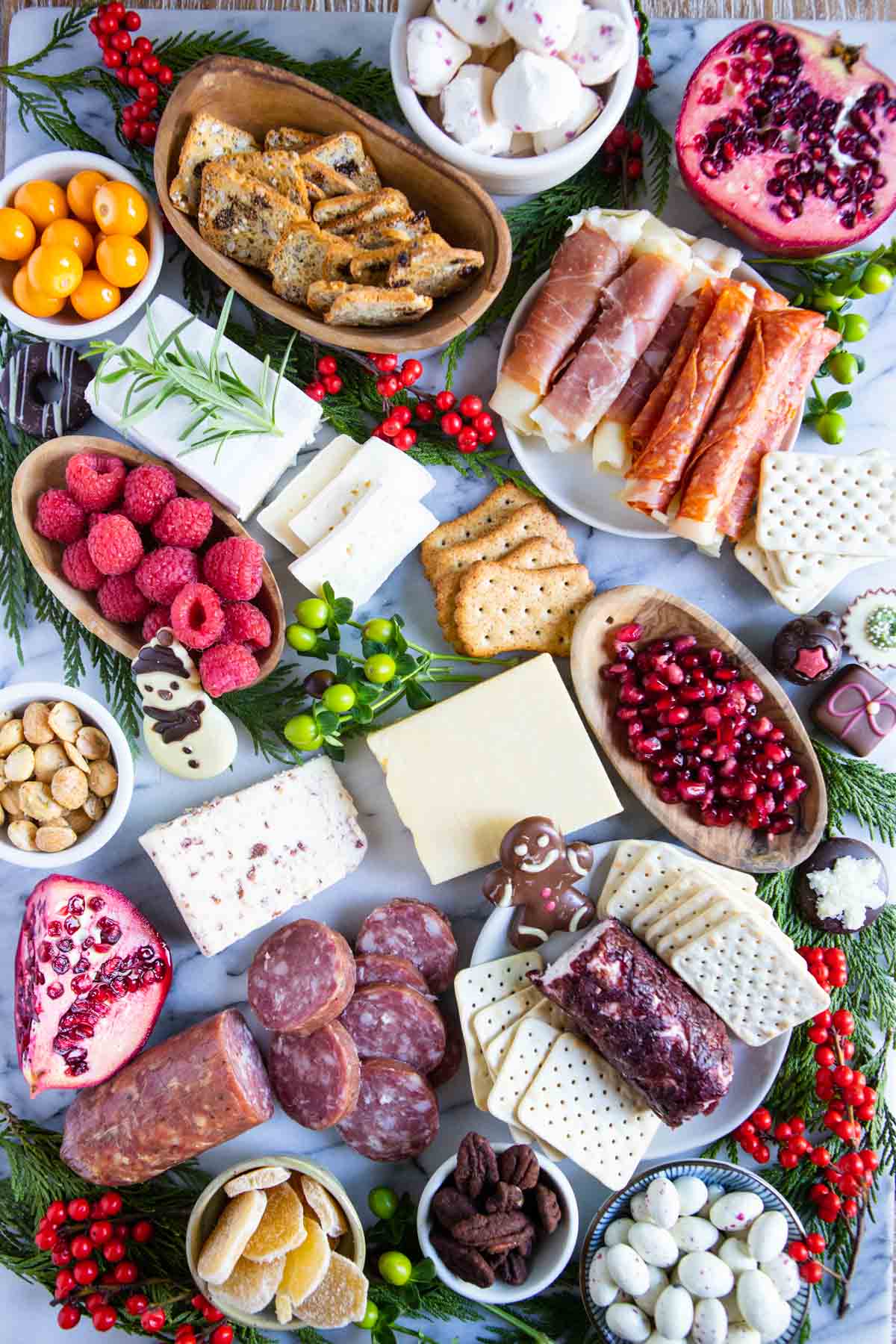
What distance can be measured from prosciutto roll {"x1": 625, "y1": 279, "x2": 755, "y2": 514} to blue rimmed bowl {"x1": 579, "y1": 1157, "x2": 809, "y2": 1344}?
1214 millimetres

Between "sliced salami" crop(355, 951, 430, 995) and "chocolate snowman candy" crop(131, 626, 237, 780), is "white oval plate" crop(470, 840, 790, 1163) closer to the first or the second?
"sliced salami" crop(355, 951, 430, 995)

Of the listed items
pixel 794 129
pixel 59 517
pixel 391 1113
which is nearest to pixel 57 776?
pixel 59 517

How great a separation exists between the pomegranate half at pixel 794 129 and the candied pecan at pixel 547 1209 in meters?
1.79

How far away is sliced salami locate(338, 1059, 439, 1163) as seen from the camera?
1925 millimetres

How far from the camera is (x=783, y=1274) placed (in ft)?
6.02

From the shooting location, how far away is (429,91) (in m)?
1.83

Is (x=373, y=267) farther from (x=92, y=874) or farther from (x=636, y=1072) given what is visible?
(x=636, y=1072)

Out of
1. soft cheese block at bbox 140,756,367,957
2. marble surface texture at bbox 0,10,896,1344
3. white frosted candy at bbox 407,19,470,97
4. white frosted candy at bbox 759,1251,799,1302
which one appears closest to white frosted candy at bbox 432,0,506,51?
white frosted candy at bbox 407,19,470,97

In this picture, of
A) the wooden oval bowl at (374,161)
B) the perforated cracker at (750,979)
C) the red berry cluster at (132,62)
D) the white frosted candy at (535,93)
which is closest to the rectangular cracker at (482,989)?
the perforated cracker at (750,979)

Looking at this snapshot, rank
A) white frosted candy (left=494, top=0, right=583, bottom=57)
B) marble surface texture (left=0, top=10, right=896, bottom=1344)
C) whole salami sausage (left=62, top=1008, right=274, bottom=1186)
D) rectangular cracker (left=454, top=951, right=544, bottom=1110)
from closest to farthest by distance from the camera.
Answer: white frosted candy (left=494, top=0, right=583, bottom=57) < whole salami sausage (left=62, top=1008, right=274, bottom=1186) < rectangular cracker (left=454, top=951, right=544, bottom=1110) < marble surface texture (left=0, top=10, right=896, bottom=1344)

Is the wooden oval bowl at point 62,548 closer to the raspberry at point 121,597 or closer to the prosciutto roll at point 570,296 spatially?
the raspberry at point 121,597

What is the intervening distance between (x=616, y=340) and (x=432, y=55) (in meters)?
0.58

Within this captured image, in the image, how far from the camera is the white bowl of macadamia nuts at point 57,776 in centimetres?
188

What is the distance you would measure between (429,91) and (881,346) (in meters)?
1.03
